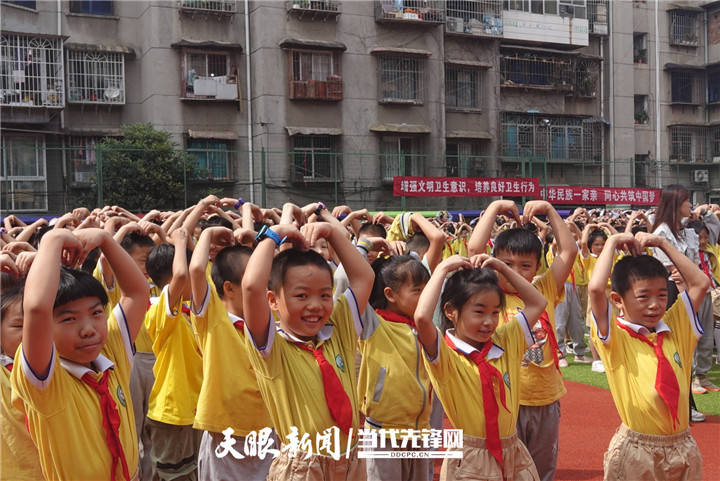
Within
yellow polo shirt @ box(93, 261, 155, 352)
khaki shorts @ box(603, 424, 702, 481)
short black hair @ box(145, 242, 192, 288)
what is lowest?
khaki shorts @ box(603, 424, 702, 481)

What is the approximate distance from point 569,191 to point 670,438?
16893mm

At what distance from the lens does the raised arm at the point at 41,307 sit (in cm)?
214

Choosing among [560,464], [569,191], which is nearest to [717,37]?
[569,191]

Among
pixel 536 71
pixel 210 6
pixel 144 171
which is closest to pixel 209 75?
pixel 210 6

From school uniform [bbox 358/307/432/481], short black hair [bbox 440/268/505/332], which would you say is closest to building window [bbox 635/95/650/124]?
school uniform [bbox 358/307/432/481]

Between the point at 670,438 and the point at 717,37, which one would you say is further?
the point at 717,37

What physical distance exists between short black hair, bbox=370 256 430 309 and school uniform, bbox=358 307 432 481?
20 cm

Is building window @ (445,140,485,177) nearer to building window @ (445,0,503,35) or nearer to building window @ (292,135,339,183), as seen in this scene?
building window @ (445,0,503,35)

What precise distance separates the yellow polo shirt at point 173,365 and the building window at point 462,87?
20176mm

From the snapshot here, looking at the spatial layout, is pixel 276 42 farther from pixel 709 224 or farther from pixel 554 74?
pixel 709 224

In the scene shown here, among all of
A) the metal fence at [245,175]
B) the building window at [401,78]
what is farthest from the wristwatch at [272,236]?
the building window at [401,78]

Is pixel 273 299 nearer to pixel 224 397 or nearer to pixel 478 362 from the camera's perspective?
pixel 224 397

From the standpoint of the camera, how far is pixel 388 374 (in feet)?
11.1

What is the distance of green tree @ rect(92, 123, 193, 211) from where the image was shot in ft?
53.2
